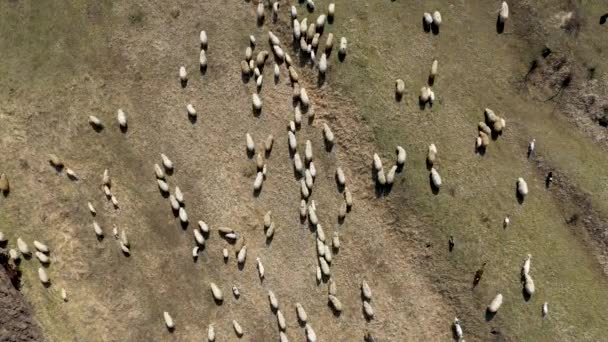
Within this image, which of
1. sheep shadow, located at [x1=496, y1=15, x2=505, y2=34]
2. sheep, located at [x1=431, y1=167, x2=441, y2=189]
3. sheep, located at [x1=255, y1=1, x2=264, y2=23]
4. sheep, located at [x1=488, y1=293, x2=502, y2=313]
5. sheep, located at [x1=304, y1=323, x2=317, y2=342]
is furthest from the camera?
sheep shadow, located at [x1=496, y1=15, x2=505, y2=34]

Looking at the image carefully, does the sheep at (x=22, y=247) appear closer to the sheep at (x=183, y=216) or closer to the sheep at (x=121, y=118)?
the sheep at (x=121, y=118)

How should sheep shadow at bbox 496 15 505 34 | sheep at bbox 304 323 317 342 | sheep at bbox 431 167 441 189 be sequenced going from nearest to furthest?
sheep at bbox 431 167 441 189 < sheep at bbox 304 323 317 342 < sheep shadow at bbox 496 15 505 34

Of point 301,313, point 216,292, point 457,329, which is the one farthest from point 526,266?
point 216,292

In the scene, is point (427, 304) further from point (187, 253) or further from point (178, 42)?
point (178, 42)

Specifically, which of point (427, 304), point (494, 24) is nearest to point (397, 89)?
point (494, 24)

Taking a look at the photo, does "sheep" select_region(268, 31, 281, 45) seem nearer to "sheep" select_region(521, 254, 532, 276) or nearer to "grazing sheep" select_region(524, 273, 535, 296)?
"sheep" select_region(521, 254, 532, 276)

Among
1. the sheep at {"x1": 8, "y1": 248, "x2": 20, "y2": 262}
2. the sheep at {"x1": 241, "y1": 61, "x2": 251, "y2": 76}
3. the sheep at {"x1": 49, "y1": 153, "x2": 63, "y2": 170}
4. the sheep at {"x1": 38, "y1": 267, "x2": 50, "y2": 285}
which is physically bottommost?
the sheep at {"x1": 38, "y1": 267, "x2": 50, "y2": 285}

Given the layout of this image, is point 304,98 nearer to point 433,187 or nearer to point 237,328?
point 433,187

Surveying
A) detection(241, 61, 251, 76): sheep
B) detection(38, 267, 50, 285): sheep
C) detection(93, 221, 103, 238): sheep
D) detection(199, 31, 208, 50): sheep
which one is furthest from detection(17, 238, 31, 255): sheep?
detection(241, 61, 251, 76): sheep
